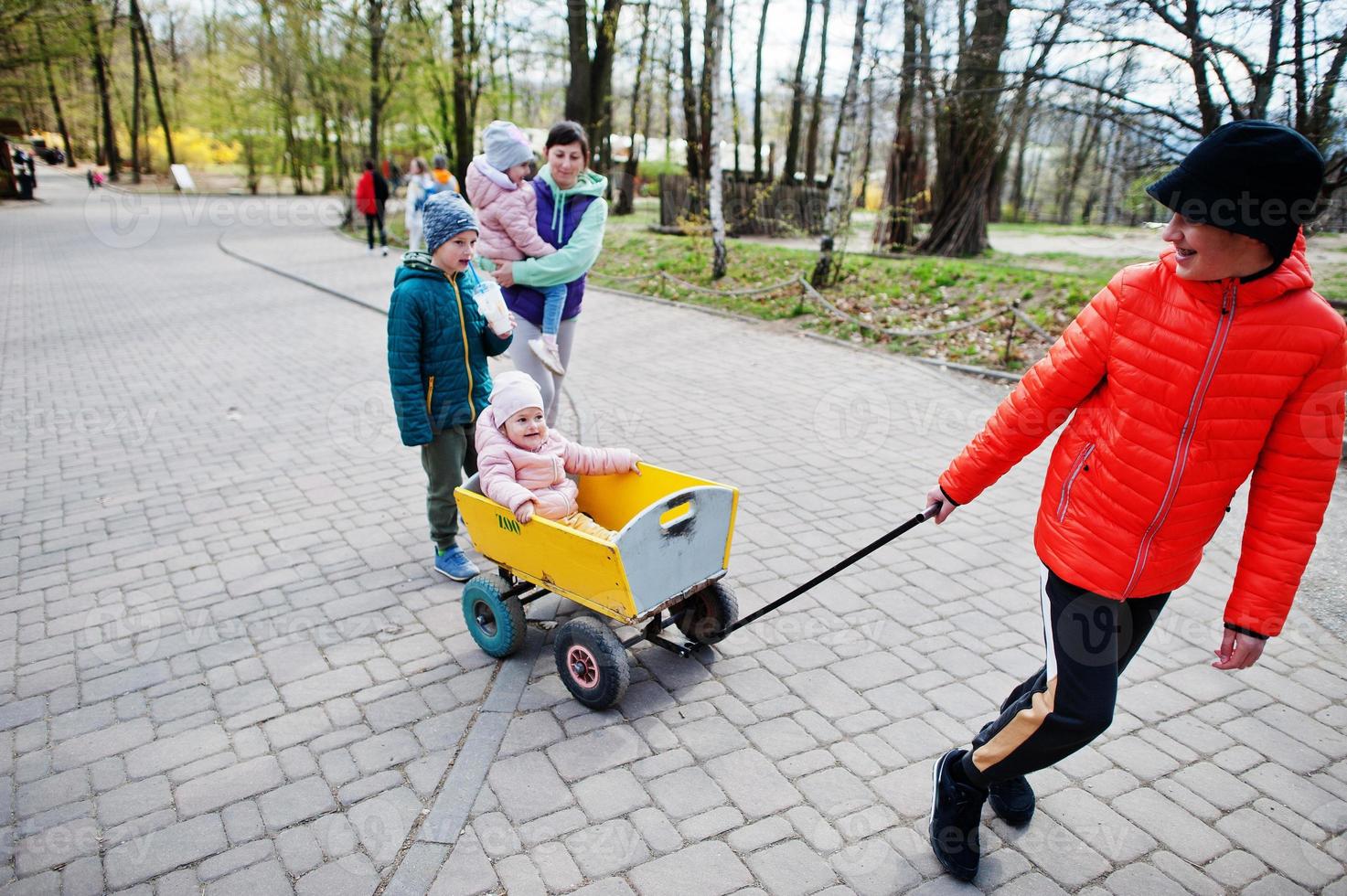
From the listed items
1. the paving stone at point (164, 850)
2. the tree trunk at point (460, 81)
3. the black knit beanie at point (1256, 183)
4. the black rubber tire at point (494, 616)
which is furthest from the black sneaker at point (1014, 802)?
the tree trunk at point (460, 81)

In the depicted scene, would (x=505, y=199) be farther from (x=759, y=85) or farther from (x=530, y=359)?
(x=759, y=85)

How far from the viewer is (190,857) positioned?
2.63 m

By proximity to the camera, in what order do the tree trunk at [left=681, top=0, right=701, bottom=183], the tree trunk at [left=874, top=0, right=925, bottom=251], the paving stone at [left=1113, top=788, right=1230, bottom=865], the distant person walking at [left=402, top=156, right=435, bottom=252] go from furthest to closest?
the tree trunk at [left=681, top=0, right=701, bottom=183] < the tree trunk at [left=874, top=0, right=925, bottom=251] < the distant person walking at [left=402, top=156, right=435, bottom=252] < the paving stone at [left=1113, top=788, right=1230, bottom=865]

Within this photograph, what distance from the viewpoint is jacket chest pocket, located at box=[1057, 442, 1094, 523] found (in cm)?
234

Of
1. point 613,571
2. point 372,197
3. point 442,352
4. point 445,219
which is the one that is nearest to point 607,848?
point 613,571

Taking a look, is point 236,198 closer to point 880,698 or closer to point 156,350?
point 156,350

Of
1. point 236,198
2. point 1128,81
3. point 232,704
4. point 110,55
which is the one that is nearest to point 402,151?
point 236,198

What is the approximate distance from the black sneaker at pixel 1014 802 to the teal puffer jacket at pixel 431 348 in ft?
9.34

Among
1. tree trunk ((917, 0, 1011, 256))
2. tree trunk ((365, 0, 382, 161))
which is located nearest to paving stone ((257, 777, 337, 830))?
tree trunk ((917, 0, 1011, 256))

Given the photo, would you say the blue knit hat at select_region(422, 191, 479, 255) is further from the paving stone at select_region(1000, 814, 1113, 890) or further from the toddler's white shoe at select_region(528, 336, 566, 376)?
the paving stone at select_region(1000, 814, 1113, 890)

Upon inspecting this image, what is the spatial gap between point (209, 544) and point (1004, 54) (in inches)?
377

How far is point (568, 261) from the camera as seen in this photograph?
4.98 m

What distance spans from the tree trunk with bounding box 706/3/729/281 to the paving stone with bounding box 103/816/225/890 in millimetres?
11449

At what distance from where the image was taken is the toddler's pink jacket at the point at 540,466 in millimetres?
3432
